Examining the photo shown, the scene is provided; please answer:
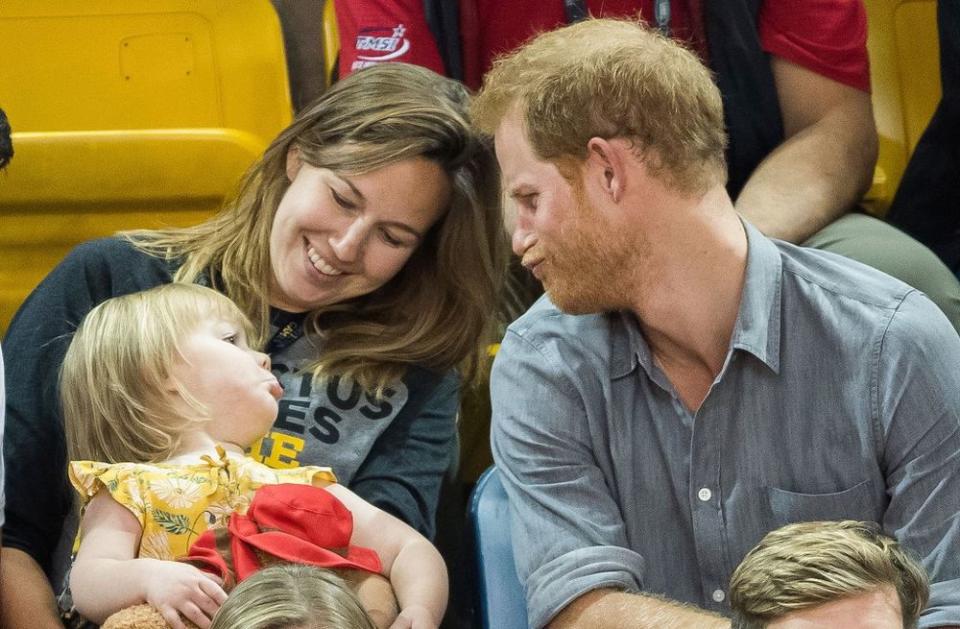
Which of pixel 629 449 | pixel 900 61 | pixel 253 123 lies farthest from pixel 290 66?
pixel 629 449

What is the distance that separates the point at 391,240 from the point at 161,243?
0.34 meters

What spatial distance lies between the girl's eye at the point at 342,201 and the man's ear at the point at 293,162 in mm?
116

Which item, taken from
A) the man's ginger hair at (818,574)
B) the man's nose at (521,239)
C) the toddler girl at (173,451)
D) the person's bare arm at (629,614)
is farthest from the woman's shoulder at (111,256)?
the man's ginger hair at (818,574)

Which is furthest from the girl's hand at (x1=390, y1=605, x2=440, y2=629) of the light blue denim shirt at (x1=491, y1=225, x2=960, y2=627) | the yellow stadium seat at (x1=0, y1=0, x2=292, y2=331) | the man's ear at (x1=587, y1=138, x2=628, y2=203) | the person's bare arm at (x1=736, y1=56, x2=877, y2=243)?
the yellow stadium seat at (x1=0, y1=0, x2=292, y2=331)

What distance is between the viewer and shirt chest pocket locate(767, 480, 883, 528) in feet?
5.36

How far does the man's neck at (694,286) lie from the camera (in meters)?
1.69

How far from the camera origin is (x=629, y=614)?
1550mm

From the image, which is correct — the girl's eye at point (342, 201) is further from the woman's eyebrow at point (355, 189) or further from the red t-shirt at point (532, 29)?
the red t-shirt at point (532, 29)

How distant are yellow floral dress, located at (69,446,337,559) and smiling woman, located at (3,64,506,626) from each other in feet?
0.79

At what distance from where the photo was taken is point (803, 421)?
1.66 meters

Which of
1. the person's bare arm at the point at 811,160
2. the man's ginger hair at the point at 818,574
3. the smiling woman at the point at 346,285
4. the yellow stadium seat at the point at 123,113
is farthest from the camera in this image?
the yellow stadium seat at the point at 123,113

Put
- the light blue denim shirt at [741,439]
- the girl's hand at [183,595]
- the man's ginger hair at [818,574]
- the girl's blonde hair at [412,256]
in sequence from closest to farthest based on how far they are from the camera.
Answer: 1. the man's ginger hair at [818,574]
2. the girl's hand at [183,595]
3. the light blue denim shirt at [741,439]
4. the girl's blonde hair at [412,256]

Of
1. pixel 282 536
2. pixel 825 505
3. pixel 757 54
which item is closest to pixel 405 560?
pixel 282 536

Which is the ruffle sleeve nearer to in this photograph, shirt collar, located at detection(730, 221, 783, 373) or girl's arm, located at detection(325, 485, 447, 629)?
girl's arm, located at detection(325, 485, 447, 629)
